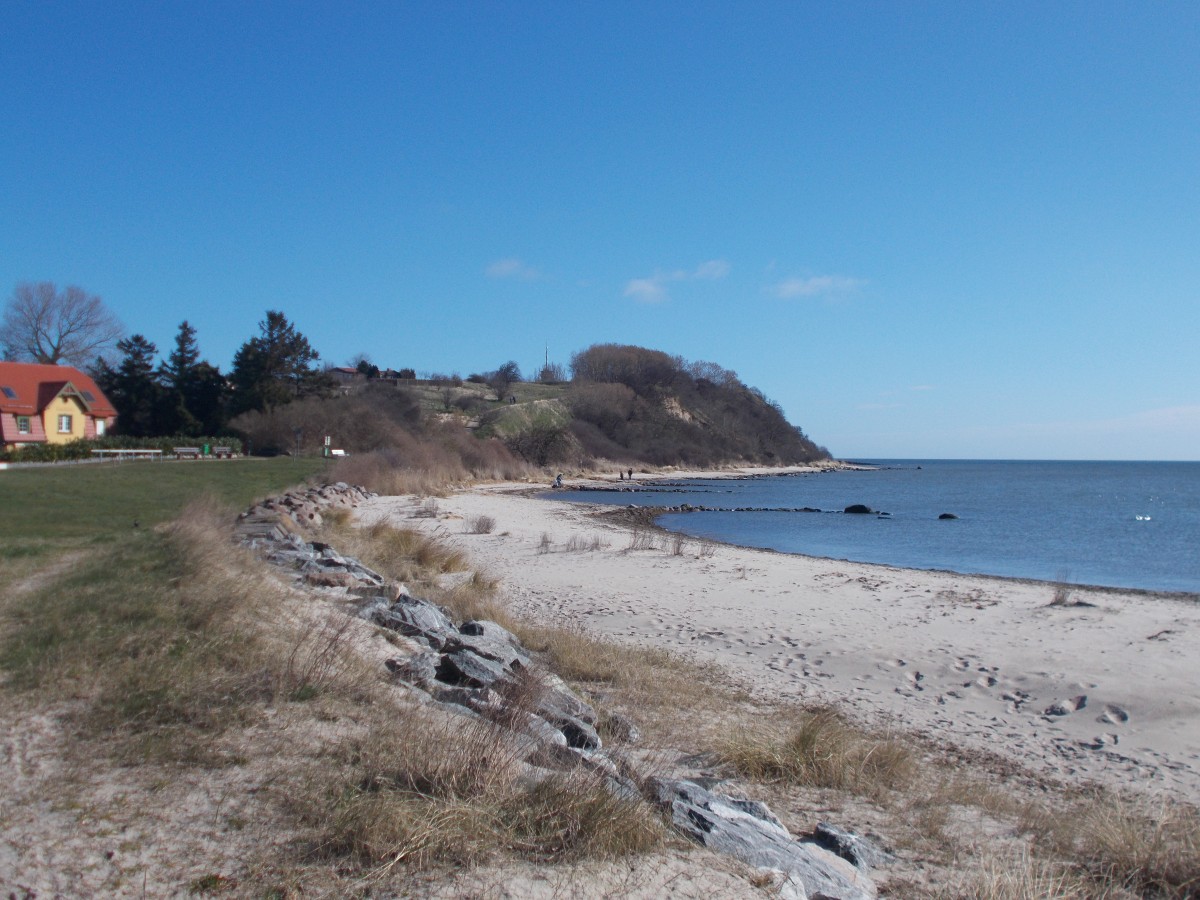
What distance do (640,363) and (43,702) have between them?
12501 cm

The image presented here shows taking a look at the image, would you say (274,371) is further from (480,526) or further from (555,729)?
(555,729)

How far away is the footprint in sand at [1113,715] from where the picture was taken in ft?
29.6

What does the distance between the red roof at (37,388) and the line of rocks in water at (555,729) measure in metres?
46.0

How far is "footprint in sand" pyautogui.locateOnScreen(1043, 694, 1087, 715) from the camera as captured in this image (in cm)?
932

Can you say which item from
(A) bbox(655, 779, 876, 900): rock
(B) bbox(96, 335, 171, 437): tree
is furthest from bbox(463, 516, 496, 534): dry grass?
(B) bbox(96, 335, 171, 437): tree

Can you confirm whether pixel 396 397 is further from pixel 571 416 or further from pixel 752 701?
pixel 752 701

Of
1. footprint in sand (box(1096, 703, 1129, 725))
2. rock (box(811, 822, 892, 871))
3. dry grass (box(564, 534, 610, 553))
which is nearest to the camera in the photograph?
rock (box(811, 822, 892, 871))

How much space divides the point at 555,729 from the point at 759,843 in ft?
6.21

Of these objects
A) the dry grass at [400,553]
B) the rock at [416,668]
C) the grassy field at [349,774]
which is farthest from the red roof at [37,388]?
the rock at [416,668]

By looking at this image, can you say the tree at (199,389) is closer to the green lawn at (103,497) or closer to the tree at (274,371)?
the tree at (274,371)

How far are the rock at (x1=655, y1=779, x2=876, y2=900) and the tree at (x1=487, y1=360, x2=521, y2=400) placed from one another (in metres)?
104

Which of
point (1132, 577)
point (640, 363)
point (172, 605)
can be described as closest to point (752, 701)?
point (172, 605)

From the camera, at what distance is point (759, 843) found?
441 centimetres

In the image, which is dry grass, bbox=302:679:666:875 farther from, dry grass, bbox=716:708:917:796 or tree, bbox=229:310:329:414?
tree, bbox=229:310:329:414
